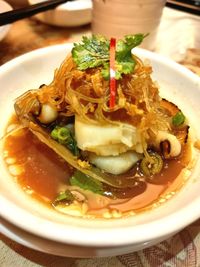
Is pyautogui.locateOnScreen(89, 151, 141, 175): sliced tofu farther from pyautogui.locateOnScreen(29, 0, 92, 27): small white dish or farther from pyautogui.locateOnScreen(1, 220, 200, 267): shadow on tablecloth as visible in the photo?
pyautogui.locateOnScreen(29, 0, 92, 27): small white dish

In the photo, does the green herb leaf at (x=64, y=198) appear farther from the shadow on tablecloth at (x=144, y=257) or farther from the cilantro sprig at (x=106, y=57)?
the cilantro sprig at (x=106, y=57)

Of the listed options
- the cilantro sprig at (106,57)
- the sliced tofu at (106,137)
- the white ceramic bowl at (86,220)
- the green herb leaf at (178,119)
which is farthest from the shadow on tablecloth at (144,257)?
the cilantro sprig at (106,57)

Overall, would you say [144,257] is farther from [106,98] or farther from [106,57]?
[106,57]

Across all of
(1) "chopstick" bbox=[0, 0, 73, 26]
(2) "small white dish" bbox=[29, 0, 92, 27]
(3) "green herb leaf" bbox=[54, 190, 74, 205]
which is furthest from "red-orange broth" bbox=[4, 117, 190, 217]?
(2) "small white dish" bbox=[29, 0, 92, 27]

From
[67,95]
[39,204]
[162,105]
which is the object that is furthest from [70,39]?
[39,204]

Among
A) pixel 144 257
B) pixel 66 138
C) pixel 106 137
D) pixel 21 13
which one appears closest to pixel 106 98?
pixel 106 137
